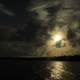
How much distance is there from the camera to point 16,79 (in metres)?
139

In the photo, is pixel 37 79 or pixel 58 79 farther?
pixel 58 79

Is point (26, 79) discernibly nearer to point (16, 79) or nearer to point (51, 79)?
point (16, 79)

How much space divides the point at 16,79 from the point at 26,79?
5.61m

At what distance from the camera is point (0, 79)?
138m

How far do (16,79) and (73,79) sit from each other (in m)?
31.7

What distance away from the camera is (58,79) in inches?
5945

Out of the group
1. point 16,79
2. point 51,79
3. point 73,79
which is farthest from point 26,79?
point 73,79

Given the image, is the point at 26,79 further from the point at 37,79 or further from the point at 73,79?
the point at 73,79

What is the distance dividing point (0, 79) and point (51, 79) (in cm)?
2994

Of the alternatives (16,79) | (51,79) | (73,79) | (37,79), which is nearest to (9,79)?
(16,79)

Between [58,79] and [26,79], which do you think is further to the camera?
[58,79]

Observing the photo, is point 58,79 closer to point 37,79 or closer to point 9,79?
point 37,79

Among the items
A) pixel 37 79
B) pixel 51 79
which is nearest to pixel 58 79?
pixel 51 79

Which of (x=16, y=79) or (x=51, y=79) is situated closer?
(x=16, y=79)
